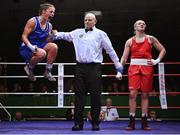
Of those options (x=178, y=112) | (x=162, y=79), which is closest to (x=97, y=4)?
(x=178, y=112)

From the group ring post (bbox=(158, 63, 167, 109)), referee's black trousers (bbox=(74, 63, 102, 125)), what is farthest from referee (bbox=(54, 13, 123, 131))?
ring post (bbox=(158, 63, 167, 109))

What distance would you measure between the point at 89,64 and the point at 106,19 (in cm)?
578

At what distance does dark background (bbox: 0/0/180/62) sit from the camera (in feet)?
28.3

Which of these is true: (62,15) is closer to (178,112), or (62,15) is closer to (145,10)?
(145,10)

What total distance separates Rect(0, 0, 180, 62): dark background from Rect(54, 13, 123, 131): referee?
400cm

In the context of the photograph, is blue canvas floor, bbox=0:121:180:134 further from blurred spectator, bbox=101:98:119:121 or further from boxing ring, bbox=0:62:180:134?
blurred spectator, bbox=101:98:119:121

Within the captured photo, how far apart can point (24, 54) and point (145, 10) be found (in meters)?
5.74

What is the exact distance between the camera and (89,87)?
431cm

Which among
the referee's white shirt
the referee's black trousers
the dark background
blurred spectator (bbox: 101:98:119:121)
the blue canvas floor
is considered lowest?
the blue canvas floor

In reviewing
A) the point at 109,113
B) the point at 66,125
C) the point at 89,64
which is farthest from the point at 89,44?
the point at 109,113

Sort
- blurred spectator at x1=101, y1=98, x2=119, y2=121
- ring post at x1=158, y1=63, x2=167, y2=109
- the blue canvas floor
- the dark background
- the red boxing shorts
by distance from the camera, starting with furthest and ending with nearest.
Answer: the dark background → blurred spectator at x1=101, y1=98, x2=119, y2=121 → ring post at x1=158, y1=63, x2=167, y2=109 → the red boxing shorts → the blue canvas floor

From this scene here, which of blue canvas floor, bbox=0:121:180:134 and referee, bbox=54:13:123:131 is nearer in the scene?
blue canvas floor, bbox=0:121:180:134

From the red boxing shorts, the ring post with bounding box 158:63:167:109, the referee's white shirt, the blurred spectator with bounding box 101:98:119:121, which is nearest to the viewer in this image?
the referee's white shirt

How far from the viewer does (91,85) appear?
4.27m
